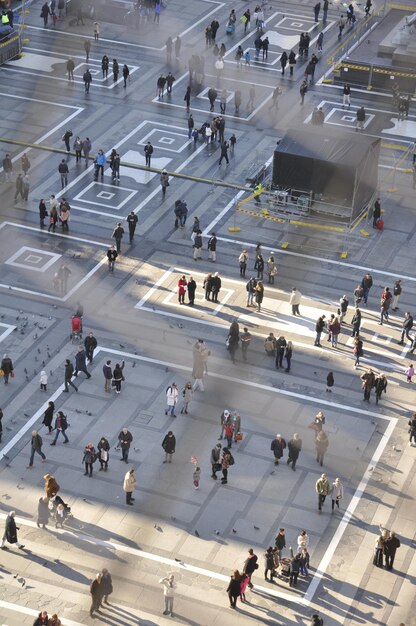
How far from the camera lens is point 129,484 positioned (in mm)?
48531

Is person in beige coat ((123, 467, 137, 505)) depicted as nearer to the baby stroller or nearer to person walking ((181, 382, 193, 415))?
person walking ((181, 382, 193, 415))

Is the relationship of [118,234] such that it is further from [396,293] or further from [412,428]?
[412,428]

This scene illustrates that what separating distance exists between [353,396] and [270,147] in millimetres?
24005

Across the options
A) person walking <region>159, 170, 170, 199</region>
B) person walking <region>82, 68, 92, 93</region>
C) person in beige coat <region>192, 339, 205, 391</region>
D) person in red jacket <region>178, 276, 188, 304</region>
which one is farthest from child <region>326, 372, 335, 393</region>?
person walking <region>82, 68, 92, 93</region>

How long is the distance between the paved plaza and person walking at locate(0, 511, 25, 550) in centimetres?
37

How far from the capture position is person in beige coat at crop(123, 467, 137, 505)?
4841 centimetres

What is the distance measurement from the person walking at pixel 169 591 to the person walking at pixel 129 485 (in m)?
4.98

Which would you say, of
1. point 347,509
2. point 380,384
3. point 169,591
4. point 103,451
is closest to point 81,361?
point 103,451

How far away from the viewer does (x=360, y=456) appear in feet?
172

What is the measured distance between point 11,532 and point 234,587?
7.40 metres

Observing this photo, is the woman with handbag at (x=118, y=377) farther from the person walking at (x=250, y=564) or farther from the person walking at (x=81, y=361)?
the person walking at (x=250, y=564)

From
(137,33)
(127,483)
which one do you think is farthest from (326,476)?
(137,33)

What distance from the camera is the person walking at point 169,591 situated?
1714 inches

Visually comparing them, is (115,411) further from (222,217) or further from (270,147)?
(270,147)
